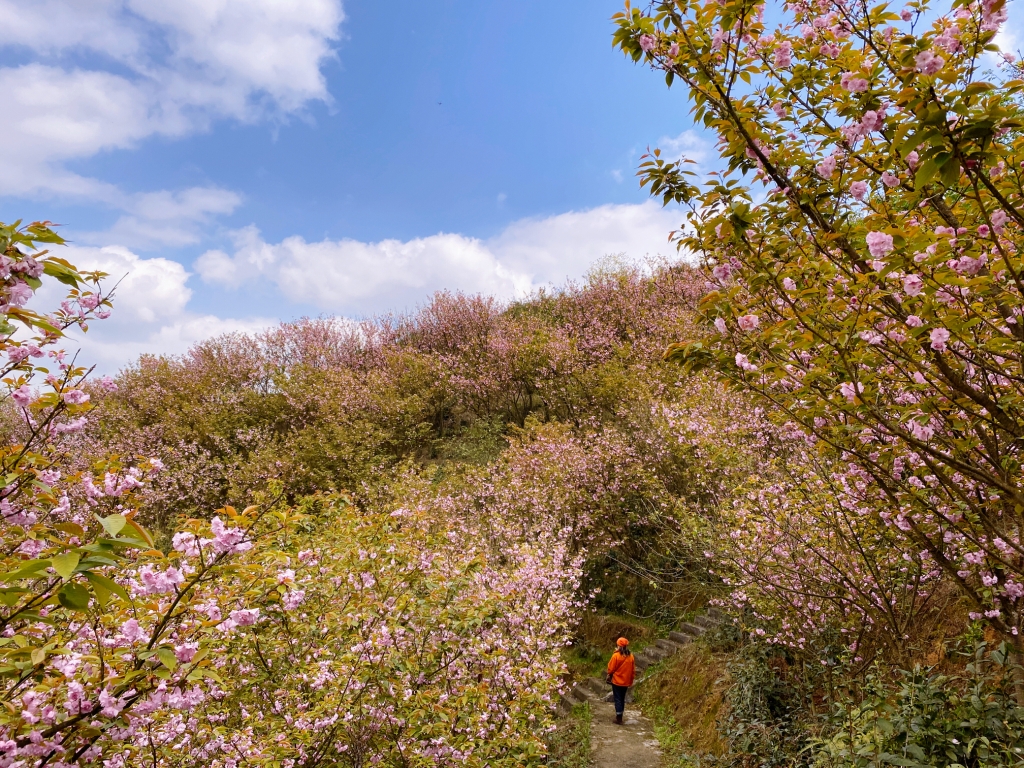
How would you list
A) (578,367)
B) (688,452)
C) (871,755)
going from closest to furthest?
1. (871,755)
2. (688,452)
3. (578,367)

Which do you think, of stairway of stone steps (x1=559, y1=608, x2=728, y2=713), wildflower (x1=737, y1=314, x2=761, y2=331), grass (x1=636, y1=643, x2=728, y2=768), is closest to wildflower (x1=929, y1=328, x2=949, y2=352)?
wildflower (x1=737, y1=314, x2=761, y2=331)

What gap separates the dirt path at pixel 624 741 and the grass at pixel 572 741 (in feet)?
0.55

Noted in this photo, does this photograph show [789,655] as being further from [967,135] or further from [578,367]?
[578,367]

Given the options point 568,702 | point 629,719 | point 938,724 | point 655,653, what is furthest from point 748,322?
point 655,653

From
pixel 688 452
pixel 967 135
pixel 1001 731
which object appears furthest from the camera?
pixel 688 452

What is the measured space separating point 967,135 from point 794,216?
4.56 feet

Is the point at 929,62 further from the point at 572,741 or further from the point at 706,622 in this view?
the point at 706,622

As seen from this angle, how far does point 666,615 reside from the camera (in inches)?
530

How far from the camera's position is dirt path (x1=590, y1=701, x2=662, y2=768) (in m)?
9.05

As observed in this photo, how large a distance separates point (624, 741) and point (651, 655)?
292 cm

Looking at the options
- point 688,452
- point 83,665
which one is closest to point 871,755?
point 83,665

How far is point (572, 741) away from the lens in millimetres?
9789

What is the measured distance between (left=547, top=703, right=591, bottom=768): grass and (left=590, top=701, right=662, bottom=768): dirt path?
167 mm

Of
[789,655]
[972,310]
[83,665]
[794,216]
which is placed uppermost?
[794,216]
